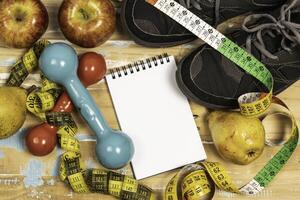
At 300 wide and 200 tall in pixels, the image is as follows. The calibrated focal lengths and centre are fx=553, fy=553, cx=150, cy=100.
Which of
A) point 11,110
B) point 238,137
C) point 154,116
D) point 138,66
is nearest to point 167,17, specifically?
point 138,66

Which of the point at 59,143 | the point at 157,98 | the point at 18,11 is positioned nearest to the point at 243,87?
the point at 157,98

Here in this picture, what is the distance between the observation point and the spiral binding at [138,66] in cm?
149

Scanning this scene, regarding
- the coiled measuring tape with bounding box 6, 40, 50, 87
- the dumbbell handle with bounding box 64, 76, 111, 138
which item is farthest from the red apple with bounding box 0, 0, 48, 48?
the dumbbell handle with bounding box 64, 76, 111, 138

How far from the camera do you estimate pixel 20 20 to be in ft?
4.62

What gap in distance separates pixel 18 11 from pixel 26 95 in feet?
0.70

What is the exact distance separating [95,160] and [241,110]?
1.31ft

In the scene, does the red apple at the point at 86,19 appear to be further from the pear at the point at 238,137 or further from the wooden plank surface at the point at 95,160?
the pear at the point at 238,137

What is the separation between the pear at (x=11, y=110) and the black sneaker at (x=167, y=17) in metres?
0.33

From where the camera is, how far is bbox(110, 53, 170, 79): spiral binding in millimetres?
1492

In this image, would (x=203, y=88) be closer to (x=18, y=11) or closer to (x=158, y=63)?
(x=158, y=63)

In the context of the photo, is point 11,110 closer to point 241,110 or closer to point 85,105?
point 85,105

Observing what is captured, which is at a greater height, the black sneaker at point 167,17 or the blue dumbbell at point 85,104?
the black sneaker at point 167,17

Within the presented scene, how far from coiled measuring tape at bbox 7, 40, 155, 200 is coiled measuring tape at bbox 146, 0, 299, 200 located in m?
0.10

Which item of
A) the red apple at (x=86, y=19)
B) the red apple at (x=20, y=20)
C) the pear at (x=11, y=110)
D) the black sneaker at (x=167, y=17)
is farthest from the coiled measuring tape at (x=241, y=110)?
the pear at (x=11, y=110)
